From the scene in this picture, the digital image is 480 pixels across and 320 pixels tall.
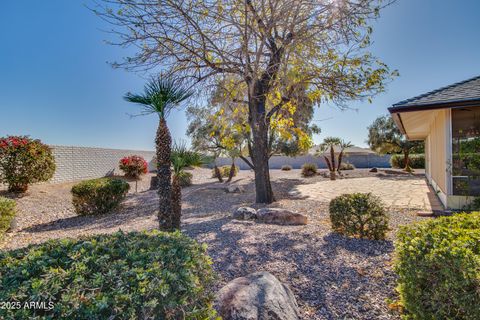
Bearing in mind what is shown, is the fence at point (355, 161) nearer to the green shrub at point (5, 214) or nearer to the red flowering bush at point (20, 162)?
the red flowering bush at point (20, 162)

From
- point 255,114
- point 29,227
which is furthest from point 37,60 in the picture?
point 255,114

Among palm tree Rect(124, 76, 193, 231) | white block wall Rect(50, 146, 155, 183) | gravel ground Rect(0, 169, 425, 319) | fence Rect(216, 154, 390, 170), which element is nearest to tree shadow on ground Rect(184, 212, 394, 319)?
gravel ground Rect(0, 169, 425, 319)

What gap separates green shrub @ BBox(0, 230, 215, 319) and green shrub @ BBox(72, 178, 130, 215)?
595cm

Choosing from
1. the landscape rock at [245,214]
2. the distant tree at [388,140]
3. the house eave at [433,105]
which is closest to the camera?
the landscape rock at [245,214]

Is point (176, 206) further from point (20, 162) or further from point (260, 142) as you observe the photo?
point (20, 162)

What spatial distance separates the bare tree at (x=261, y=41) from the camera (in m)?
5.14

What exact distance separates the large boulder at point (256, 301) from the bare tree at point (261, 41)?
4550mm

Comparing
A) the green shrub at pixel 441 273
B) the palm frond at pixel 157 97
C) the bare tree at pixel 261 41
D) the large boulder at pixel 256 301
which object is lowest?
the large boulder at pixel 256 301

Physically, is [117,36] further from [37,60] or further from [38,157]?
[38,157]

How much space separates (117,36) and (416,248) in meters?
6.23

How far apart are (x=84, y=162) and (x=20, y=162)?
242 inches

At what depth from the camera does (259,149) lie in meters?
7.90

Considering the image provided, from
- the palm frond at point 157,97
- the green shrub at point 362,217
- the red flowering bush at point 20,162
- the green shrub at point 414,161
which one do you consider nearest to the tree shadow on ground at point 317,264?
the green shrub at point 362,217

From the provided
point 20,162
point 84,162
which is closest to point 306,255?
point 20,162
